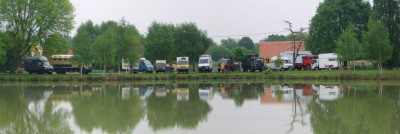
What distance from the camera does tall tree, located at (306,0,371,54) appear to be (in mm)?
68188

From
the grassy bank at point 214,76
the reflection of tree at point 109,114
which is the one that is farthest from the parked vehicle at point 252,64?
the reflection of tree at point 109,114

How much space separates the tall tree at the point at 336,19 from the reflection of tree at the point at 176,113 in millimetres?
46741

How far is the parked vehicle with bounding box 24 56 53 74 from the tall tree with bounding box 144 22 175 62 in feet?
44.1

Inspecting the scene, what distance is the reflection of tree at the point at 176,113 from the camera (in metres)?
17.4

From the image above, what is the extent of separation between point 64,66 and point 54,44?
13.6ft

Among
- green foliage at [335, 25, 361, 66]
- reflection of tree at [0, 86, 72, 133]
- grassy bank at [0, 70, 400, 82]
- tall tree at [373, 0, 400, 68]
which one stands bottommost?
reflection of tree at [0, 86, 72, 133]

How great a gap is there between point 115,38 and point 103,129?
4105cm

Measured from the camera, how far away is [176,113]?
20719 mm

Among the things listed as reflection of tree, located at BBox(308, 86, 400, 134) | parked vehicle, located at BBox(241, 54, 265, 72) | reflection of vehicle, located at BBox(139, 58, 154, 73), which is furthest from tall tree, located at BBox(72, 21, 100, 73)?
reflection of tree, located at BBox(308, 86, 400, 134)

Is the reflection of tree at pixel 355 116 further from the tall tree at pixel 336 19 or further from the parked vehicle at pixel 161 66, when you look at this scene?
the tall tree at pixel 336 19

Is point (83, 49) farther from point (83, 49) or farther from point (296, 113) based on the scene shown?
point (296, 113)

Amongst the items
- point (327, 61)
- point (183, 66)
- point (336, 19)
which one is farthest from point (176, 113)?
point (336, 19)

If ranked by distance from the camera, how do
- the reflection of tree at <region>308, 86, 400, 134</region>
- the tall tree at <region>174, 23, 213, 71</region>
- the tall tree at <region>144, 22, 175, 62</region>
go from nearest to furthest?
the reflection of tree at <region>308, 86, 400, 134</region> < the tall tree at <region>144, 22, 175, 62</region> < the tall tree at <region>174, 23, 213, 71</region>

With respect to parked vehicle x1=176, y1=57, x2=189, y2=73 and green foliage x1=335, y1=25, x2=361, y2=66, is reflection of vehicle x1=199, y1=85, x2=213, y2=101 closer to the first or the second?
parked vehicle x1=176, y1=57, x2=189, y2=73
